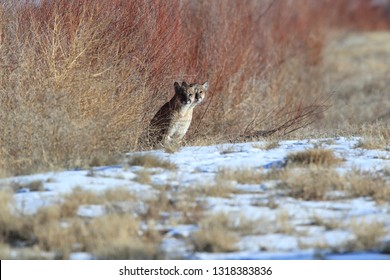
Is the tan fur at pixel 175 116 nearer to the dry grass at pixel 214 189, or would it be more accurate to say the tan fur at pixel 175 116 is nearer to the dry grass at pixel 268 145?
the dry grass at pixel 268 145

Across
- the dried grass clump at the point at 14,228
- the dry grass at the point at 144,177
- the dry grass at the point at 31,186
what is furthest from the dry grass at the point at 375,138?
the dried grass clump at the point at 14,228

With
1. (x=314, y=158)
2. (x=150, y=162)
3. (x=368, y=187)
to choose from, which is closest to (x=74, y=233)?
(x=150, y=162)

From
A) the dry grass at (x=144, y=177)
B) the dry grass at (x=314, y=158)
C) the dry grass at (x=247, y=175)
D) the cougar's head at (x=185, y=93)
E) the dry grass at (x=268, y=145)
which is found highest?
the cougar's head at (x=185, y=93)

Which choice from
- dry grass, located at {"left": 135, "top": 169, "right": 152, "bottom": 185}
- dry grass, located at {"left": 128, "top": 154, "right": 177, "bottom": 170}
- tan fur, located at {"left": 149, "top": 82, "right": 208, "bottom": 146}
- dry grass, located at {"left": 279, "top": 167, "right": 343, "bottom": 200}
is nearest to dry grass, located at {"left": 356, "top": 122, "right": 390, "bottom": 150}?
dry grass, located at {"left": 279, "top": 167, "right": 343, "bottom": 200}

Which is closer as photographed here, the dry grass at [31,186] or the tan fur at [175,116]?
the dry grass at [31,186]

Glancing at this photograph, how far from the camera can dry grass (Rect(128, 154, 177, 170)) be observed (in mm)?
9203

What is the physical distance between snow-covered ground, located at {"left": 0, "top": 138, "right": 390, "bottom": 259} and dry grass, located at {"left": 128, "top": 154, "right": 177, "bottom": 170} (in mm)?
114

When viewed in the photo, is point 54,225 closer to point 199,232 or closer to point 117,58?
point 199,232

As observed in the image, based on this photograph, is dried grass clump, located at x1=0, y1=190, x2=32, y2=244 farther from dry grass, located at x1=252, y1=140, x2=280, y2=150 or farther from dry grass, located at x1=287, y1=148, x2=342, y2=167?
dry grass, located at x1=252, y1=140, x2=280, y2=150

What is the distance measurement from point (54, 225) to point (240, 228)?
1.64m

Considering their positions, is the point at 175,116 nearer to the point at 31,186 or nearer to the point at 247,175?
the point at 247,175

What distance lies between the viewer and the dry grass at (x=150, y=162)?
9203 millimetres

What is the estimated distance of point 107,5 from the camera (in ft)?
39.5

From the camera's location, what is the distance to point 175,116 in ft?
38.1
